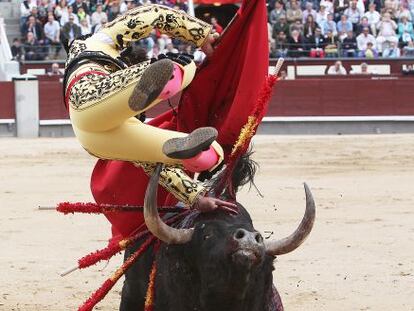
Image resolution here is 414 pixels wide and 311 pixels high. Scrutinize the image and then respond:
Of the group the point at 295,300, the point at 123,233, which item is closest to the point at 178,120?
the point at 123,233

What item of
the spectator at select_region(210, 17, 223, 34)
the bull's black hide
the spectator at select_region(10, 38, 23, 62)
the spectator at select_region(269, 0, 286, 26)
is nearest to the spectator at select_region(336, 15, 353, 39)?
the spectator at select_region(269, 0, 286, 26)

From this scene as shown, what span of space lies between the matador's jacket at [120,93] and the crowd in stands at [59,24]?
37.3ft

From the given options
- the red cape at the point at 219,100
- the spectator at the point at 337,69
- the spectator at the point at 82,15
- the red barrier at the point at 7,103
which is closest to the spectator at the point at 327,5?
the spectator at the point at 337,69

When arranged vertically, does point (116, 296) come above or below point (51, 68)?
above

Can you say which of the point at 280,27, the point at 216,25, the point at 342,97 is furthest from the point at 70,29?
the point at 216,25

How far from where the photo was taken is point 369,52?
1573cm

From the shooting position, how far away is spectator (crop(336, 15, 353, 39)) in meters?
15.7

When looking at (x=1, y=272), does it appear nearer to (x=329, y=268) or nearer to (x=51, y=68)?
(x=329, y=268)

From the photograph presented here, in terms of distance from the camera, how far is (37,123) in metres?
15.0

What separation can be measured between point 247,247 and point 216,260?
130 mm

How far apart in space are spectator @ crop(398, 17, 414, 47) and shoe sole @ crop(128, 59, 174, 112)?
43.7ft

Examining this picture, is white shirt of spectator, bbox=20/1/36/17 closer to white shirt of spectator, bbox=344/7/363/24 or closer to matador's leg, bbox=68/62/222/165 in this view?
white shirt of spectator, bbox=344/7/363/24

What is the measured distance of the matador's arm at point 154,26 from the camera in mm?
3586

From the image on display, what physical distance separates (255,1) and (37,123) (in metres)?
11.5
